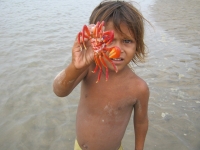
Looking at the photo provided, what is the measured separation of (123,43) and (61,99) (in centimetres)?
245

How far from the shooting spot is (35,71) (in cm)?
467

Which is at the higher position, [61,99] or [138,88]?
[138,88]

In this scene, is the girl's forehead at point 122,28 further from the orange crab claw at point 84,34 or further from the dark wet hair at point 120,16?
the orange crab claw at point 84,34

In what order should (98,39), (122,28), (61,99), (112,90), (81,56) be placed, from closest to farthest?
(98,39) → (81,56) → (122,28) → (112,90) → (61,99)

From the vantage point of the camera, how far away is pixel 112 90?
1.79 m

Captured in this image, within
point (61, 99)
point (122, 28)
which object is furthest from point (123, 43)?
point (61, 99)

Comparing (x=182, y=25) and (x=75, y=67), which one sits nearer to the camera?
(x=75, y=67)

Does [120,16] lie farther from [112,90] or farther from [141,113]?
[141,113]

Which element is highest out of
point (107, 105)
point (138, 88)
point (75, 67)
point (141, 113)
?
point (75, 67)

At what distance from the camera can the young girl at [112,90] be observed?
160 centimetres

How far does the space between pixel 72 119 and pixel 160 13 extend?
990 centimetres

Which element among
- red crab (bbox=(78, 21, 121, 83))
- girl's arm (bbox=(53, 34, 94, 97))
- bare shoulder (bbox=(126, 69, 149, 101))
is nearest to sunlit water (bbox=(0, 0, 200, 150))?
bare shoulder (bbox=(126, 69, 149, 101))

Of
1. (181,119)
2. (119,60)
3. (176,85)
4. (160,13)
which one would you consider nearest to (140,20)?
(119,60)

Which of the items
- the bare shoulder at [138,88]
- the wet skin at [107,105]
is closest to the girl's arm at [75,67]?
the wet skin at [107,105]
